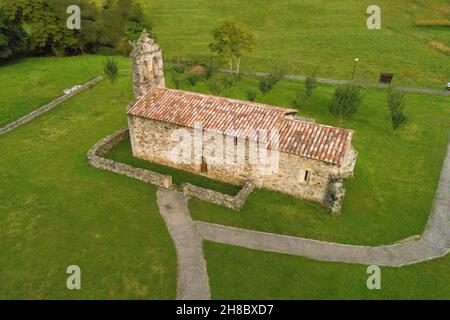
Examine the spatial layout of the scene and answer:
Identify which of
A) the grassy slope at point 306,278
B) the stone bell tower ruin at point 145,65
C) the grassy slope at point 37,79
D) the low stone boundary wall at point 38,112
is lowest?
the grassy slope at point 306,278

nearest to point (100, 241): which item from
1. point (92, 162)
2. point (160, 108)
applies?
point (92, 162)

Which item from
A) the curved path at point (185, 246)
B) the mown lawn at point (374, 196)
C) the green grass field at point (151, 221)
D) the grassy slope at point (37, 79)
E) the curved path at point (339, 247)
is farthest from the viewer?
the grassy slope at point (37, 79)

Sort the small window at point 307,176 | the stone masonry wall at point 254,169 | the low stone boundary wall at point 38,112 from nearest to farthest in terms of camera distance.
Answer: the stone masonry wall at point 254,169, the small window at point 307,176, the low stone boundary wall at point 38,112

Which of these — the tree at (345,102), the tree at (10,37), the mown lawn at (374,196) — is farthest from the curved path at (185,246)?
the tree at (10,37)

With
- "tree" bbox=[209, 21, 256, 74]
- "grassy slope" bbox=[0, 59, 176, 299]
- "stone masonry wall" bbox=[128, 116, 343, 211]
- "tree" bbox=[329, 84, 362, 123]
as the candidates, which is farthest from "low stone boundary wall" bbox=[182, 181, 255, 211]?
"tree" bbox=[209, 21, 256, 74]

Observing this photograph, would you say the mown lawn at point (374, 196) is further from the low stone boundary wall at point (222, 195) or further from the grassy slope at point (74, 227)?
the grassy slope at point (74, 227)

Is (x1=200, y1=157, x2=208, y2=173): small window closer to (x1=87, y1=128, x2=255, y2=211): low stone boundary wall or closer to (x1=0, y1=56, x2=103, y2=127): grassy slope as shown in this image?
(x1=87, y1=128, x2=255, y2=211): low stone boundary wall
